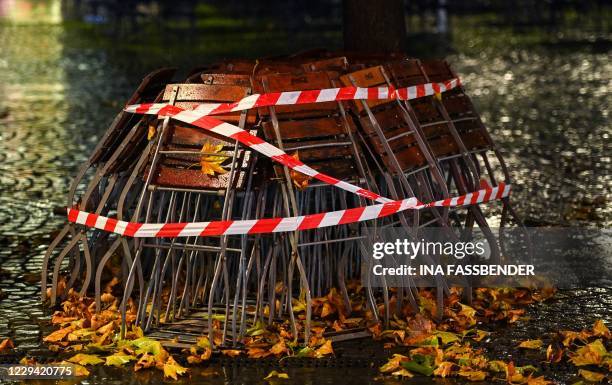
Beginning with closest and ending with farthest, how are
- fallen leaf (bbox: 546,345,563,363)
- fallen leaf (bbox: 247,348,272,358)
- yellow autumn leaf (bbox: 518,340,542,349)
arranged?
fallen leaf (bbox: 546,345,563,363), fallen leaf (bbox: 247,348,272,358), yellow autumn leaf (bbox: 518,340,542,349)

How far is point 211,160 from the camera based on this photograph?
7.26 meters

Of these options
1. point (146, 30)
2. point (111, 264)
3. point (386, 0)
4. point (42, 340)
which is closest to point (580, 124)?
point (386, 0)

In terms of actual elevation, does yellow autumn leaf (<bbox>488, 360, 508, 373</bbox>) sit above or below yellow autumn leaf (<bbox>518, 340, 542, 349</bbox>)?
below

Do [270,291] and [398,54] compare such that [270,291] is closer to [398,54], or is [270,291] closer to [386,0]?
[398,54]

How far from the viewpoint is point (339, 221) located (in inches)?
291

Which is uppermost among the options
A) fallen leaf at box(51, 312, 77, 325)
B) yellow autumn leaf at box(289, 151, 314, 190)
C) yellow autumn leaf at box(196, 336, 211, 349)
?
yellow autumn leaf at box(289, 151, 314, 190)

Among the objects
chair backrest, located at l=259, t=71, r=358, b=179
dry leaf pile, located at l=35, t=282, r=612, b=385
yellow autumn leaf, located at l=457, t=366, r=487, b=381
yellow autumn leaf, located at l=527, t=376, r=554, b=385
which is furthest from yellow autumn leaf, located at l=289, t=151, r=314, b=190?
yellow autumn leaf, located at l=527, t=376, r=554, b=385

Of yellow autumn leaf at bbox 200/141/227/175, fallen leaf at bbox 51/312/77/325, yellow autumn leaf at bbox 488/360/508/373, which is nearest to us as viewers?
yellow autumn leaf at bbox 488/360/508/373

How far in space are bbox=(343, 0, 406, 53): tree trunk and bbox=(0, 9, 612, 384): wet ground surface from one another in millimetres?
1792

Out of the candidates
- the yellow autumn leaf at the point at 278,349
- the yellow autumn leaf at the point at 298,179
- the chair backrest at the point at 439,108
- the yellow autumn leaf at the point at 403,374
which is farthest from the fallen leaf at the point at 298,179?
the yellow autumn leaf at the point at 403,374

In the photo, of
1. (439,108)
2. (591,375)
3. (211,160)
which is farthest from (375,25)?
(591,375)

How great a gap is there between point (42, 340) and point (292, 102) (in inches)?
72.3

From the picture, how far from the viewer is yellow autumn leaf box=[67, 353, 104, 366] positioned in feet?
22.3

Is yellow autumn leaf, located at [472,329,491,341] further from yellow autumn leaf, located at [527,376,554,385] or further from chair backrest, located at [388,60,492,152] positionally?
chair backrest, located at [388,60,492,152]
